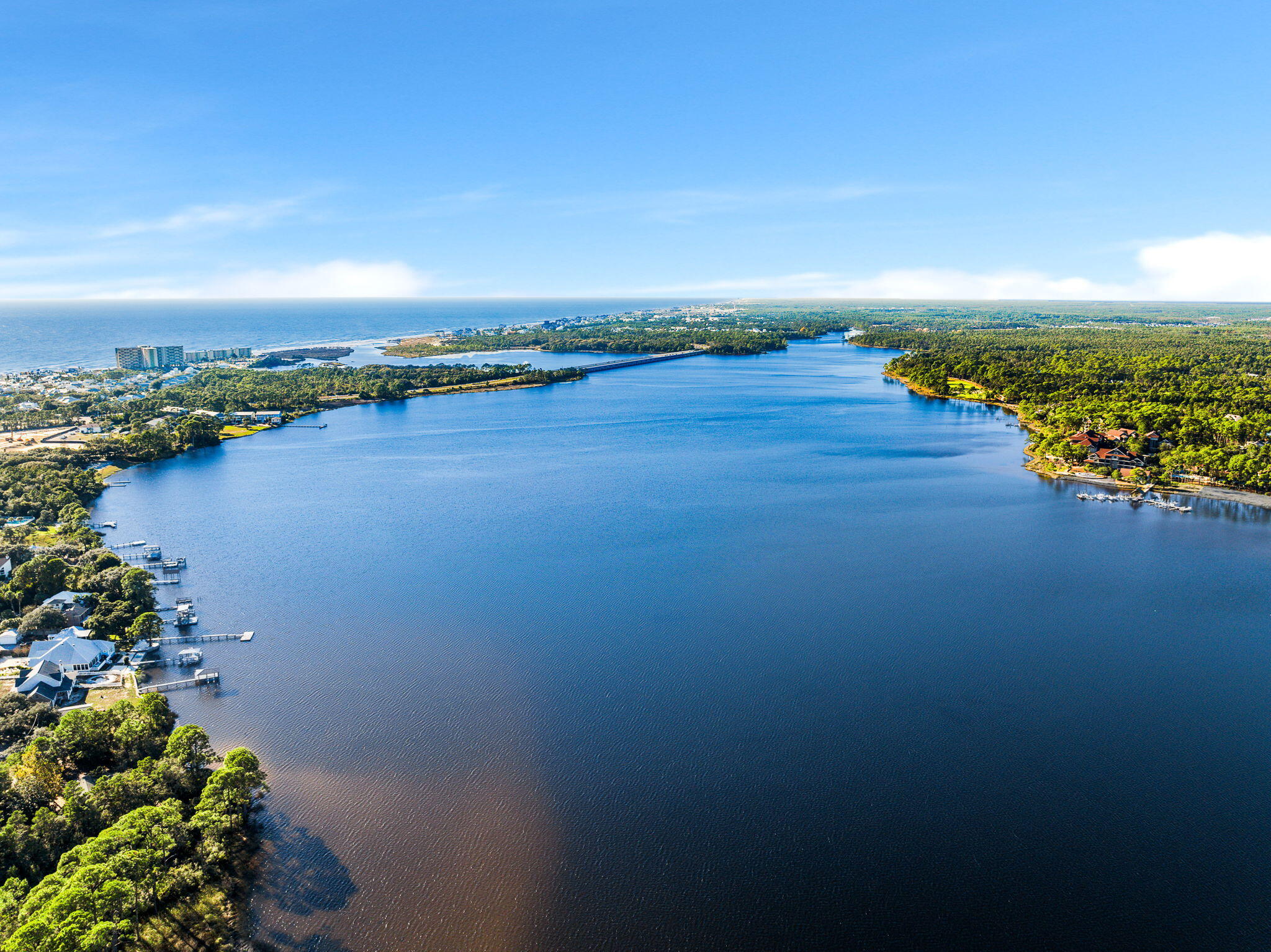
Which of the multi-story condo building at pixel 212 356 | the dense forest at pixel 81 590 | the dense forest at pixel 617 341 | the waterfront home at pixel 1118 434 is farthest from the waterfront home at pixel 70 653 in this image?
the dense forest at pixel 617 341

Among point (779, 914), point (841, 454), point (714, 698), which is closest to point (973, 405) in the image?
point (841, 454)

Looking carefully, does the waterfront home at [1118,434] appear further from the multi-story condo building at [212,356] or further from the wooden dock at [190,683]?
the multi-story condo building at [212,356]

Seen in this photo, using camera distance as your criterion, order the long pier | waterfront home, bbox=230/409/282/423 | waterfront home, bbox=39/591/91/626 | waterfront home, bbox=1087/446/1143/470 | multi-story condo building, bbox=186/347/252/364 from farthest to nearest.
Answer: multi-story condo building, bbox=186/347/252/364 < the long pier < waterfront home, bbox=230/409/282/423 < waterfront home, bbox=1087/446/1143/470 < waterfront home, bbox=39/591/91/626

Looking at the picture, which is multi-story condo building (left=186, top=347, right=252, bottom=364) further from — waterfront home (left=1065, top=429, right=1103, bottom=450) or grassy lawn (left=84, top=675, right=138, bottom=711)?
waterfront home (left=1065, top=429, right=1103, bottom=450)

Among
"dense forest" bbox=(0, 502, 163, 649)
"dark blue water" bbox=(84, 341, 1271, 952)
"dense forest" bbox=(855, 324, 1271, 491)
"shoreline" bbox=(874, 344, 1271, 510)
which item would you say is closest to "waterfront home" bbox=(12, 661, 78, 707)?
"dark blue water" bbox=(84, 341, 1271, 952)

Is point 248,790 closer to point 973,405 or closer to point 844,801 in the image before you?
point 844,801

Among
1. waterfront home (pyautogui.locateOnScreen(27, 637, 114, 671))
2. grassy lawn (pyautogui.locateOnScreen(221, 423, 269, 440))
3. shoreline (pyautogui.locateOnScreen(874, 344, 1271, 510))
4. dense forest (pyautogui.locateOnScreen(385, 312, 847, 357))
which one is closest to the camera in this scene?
waterfront home (pyautogui.locateOnScreen(27, 637, 114, 671))

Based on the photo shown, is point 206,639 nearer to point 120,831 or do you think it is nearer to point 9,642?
point 9,642
